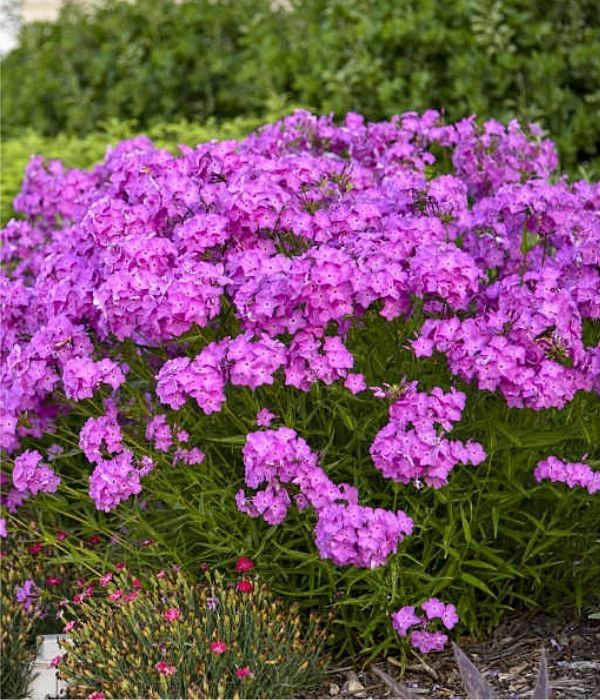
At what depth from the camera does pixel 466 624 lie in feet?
12.7

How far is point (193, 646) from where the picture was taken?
3.47m

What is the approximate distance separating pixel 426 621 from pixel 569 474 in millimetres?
599

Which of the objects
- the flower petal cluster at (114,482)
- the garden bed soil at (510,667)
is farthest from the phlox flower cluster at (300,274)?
the garden bed soil at (510,667)

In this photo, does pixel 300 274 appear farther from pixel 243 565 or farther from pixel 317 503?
pixel 243 565

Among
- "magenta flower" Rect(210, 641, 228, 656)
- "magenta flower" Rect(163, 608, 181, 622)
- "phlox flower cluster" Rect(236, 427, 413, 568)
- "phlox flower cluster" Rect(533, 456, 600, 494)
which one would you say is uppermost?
"phlox flower cluster" Rect(236, 427, 413, 568)

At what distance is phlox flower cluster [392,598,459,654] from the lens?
3.56 meters

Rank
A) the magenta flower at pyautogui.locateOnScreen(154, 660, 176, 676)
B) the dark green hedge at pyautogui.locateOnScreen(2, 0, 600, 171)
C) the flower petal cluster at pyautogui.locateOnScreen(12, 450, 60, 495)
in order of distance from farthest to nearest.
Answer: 1. the dark green hedge at pyautogui.locateOnScreen(2, 0, 600, 171)
2. the flower petal cluster at pyautogui.locateOnScreen(12, 450, 60, 495)
3. the magenta flower at pyautogui.locateOnScreen(154, 660, 176, 676)

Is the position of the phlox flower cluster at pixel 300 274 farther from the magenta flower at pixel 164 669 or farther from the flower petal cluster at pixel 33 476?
the magenta flower at pixel 164 669

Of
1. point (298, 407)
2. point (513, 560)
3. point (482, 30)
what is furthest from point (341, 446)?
point (482, 30)

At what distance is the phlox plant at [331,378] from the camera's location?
343 cm

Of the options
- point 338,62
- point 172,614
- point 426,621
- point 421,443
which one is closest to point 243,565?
point 172,614

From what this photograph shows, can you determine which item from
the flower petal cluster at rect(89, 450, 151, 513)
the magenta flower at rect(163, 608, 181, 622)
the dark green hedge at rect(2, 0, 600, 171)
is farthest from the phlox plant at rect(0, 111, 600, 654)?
the dark green hedge at rect(2, 0, 600, 171)

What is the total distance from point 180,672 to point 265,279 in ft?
3.67

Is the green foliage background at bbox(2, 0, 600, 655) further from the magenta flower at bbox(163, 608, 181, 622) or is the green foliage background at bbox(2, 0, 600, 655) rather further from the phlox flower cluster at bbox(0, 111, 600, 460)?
the magenta flower at bbox(163, 608, 181, 622)
